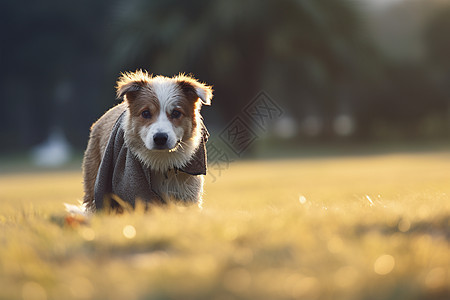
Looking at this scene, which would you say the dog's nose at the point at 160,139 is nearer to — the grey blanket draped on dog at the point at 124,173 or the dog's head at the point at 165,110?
the dog's head at the point at 165,110

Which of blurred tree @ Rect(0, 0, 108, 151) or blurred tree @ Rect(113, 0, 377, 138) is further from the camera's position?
blurred tree @ Rect(0, 0, 108, 151)

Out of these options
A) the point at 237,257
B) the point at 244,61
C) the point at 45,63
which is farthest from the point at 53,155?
the point at 237,257

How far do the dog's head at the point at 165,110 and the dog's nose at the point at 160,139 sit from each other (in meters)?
0.02

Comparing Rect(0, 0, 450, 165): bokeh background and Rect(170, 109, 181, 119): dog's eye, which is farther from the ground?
Rect(0, 0, 450, 165): bokeh background

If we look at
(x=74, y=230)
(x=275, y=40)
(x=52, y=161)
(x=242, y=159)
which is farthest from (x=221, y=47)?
(x=74, y=230)

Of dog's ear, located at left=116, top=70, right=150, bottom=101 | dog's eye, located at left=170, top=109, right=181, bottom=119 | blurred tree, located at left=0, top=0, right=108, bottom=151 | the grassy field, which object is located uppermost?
blurred tree, located at left=0, top=0, right=108, bottom=151

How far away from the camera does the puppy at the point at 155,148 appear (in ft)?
18.3

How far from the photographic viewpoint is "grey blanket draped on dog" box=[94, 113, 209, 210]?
557 centimetres

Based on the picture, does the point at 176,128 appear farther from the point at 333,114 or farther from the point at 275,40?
the point at 333,114

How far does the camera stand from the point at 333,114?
115ft

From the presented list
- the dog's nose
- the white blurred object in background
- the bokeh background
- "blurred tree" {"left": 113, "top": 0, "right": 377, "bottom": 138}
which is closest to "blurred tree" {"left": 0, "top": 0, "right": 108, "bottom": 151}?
the bokeh background

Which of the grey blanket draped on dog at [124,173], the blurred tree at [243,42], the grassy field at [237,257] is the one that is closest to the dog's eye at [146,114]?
the grey blanket draped on dog at [124,173]

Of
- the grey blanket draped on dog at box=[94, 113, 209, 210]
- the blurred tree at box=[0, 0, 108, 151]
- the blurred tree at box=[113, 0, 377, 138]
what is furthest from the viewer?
the blurred tree at box=[0, 0, 108, 151]

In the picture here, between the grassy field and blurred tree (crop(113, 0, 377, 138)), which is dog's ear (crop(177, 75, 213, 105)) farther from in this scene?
blurred tree (crop(113, 0, 377, 138))
